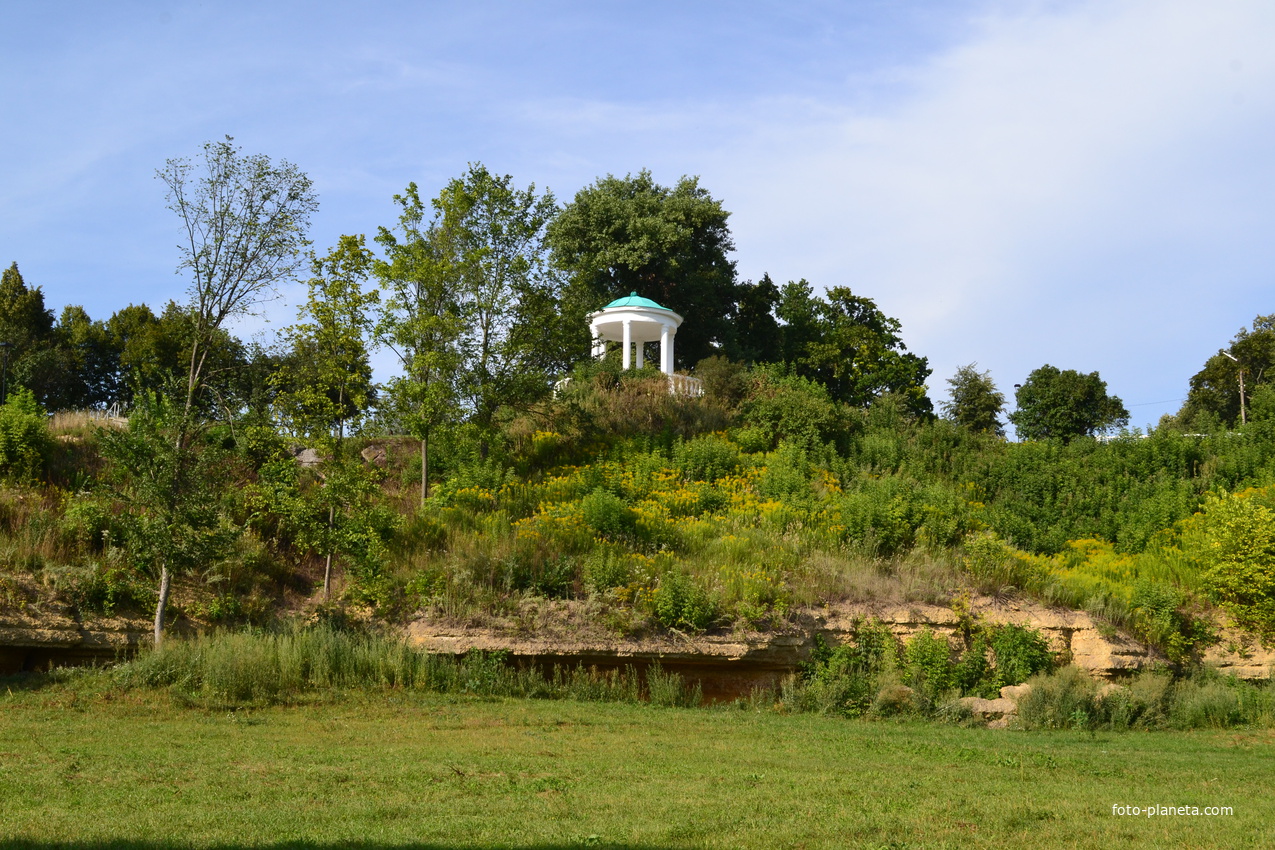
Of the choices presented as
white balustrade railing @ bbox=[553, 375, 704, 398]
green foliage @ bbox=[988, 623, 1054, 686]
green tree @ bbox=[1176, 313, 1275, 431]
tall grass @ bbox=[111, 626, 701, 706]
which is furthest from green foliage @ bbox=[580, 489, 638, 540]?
green tree @ bbox=[1176, 313, 1275, 431]

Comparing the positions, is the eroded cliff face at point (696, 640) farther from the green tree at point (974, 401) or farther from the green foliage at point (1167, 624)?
the green tree at point (974, 401)

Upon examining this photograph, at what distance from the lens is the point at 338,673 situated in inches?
593

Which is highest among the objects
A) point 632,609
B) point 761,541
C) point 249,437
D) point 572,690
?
point 249,437

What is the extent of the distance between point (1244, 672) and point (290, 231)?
61.5 feet

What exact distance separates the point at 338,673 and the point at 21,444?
31.1ft

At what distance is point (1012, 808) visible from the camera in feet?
28.5

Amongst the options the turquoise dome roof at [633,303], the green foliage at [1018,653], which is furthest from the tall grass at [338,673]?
the turquoise dome roof at [633,303]

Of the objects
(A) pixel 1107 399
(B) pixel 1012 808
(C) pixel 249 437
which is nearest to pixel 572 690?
(C) pixel 249 437

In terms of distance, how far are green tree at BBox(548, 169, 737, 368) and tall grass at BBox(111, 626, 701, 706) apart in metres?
21.5

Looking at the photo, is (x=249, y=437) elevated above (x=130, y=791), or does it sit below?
above

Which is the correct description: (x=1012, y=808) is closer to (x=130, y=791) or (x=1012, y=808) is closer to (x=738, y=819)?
(x=738, y=819)

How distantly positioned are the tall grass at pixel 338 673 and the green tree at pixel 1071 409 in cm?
2962

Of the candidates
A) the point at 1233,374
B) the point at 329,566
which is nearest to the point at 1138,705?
the point at 329,566

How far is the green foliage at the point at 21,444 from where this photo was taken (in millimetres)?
19438
